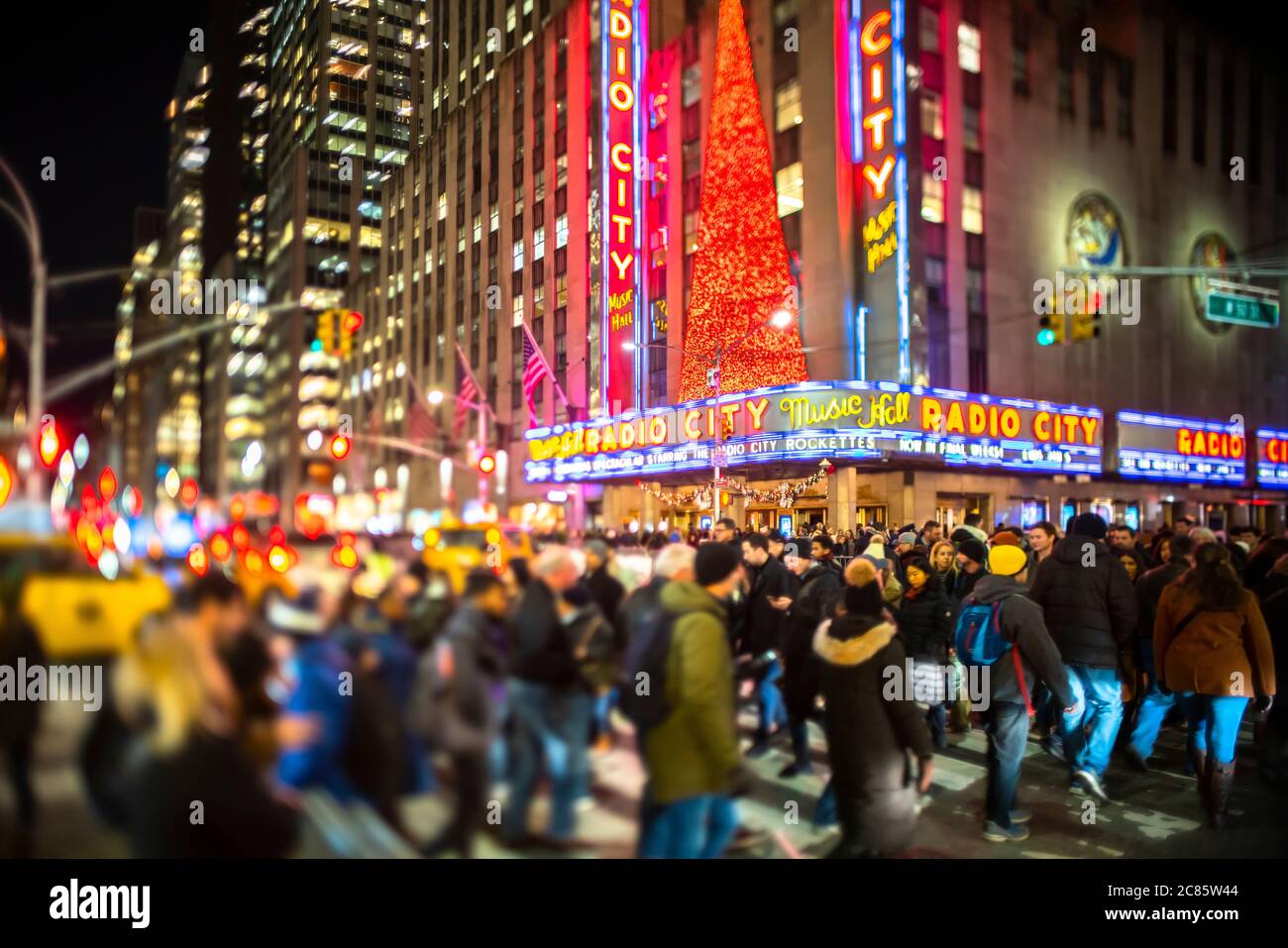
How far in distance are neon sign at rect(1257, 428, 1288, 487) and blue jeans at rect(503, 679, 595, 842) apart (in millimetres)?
44116

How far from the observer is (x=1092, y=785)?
770 centimetres

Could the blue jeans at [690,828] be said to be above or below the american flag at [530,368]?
below

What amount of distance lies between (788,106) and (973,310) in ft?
32.7

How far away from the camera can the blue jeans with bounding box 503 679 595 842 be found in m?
4.00

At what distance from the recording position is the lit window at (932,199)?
105 feet

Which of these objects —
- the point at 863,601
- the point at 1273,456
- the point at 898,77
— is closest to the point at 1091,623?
the point at 863,601

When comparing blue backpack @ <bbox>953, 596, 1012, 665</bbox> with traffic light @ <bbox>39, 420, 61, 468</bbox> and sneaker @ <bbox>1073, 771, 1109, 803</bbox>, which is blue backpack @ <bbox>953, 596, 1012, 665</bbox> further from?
traffic light @ <bbox>39, 420, 61, 468</bbox>

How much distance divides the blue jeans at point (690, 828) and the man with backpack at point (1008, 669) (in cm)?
329

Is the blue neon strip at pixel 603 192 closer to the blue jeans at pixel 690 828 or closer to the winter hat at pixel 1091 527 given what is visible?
the winter hat at pixel 1091 527

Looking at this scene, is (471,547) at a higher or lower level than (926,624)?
higher

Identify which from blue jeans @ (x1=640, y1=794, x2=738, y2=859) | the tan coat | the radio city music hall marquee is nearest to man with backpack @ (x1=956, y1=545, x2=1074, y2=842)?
the tan coat

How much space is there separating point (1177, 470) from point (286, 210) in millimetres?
37281

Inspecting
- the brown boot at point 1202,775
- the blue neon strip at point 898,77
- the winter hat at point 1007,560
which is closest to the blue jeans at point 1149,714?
the brown boot at point 1202,775

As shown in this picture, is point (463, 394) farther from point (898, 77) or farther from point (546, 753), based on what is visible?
point (898, 77)
